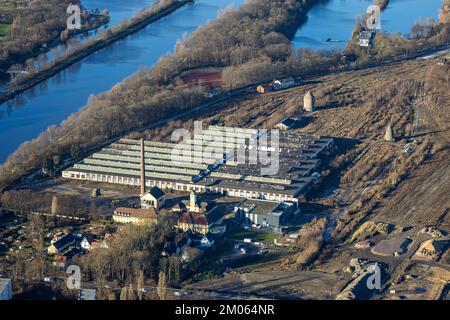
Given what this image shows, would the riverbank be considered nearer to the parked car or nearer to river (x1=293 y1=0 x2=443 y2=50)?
river (x1=293 y1=0 x2=443 y2=50)

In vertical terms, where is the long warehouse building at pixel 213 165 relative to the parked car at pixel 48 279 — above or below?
above

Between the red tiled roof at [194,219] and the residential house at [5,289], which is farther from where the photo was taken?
the red tiled roof at [194,219]

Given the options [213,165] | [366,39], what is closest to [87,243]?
[213,165]

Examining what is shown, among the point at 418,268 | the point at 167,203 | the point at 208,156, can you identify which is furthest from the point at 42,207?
the point at 418,268

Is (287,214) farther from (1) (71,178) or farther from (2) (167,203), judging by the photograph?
(1) (71,178)

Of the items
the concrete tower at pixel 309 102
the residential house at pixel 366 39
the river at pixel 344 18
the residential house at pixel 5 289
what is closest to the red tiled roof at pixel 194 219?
the residential house at pixel 5 289

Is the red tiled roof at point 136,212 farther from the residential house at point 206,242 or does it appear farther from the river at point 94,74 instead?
the river at point 94,74

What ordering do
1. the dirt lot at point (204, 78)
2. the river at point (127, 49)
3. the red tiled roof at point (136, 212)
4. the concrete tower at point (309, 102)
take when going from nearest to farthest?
the red tiled roof at point (136, 212) < the concrete tower at point (309, 102) < the river at point (127, 49) < the dirt lot at point (204, 78)
